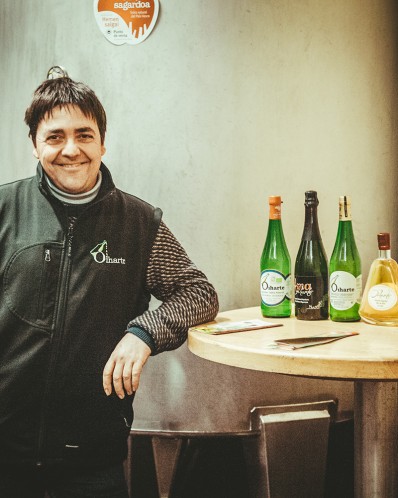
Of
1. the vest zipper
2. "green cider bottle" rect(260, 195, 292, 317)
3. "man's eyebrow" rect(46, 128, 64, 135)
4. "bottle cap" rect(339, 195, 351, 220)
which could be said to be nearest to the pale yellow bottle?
"bottle cap" rect(339, 195, 351, 220)

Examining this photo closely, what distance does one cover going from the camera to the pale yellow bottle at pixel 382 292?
150 cm

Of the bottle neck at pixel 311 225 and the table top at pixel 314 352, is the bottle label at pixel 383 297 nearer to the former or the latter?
the table top at pixel 314 352

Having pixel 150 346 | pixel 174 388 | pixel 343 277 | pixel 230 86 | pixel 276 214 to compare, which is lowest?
pixel 174 388

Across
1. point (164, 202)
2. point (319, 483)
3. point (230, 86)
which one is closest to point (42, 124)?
point (164, 202)

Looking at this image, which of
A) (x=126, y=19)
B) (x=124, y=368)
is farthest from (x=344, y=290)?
(x=126, y=19)

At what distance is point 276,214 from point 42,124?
2.33 ft

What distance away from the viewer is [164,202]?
2133mm

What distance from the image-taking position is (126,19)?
208cm

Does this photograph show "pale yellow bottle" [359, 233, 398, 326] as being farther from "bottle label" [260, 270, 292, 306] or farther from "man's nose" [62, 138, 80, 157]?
"man's nose" [62, 138, 80, 157]

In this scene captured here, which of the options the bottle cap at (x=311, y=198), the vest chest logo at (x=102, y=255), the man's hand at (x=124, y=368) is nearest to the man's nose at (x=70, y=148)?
the vest chest logo at (x=102, y=255)

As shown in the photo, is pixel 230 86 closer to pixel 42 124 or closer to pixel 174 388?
pixel 42 124

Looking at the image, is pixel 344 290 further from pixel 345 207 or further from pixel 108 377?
pixel 108 377

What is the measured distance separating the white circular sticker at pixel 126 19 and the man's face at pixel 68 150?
62 cm

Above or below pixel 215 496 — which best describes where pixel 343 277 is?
above
